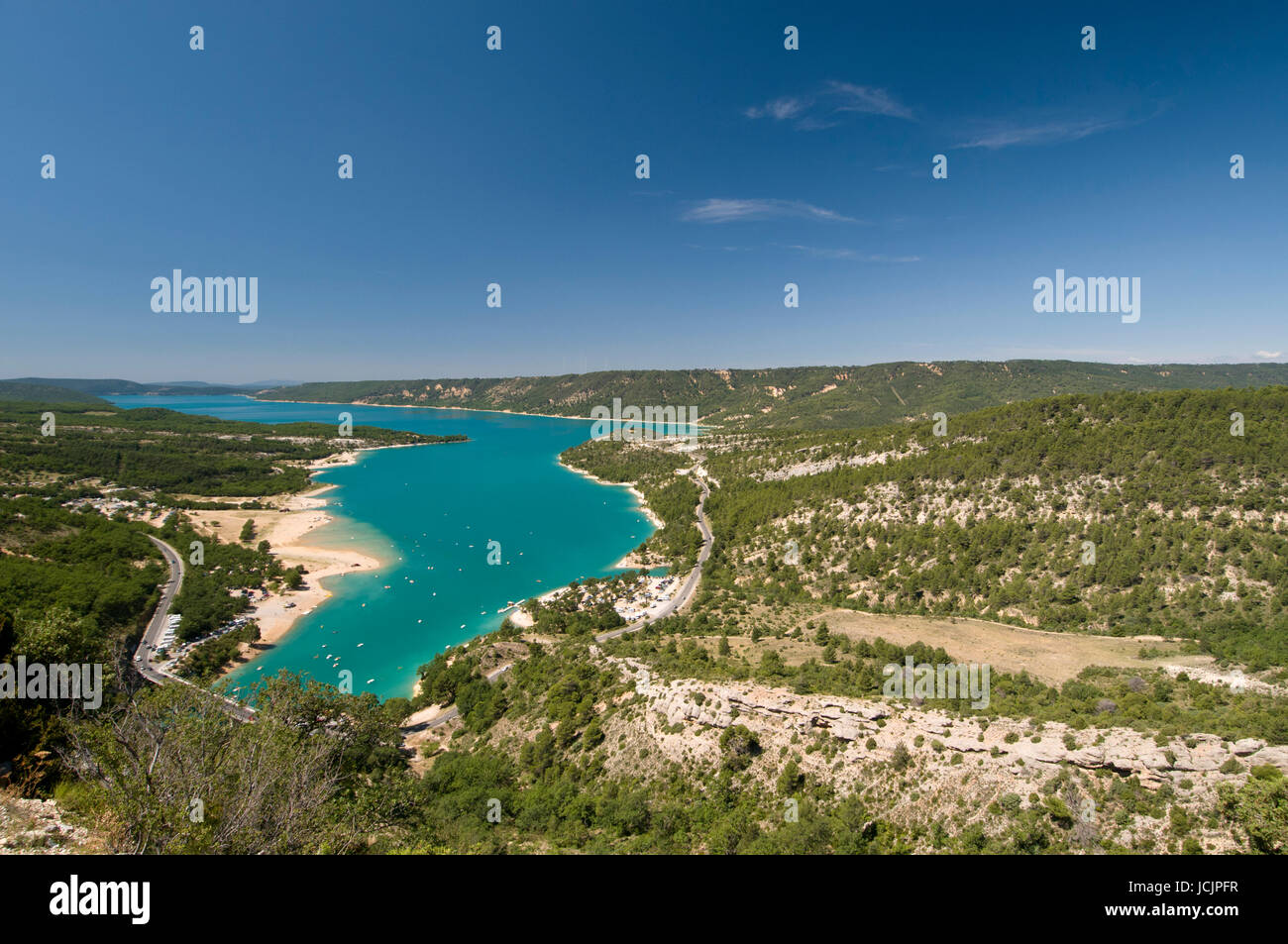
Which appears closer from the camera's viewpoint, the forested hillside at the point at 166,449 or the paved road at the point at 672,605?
the paved road at the point at 672,605

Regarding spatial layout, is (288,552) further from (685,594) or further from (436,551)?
(685,594)

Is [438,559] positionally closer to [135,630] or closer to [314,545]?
[314,545]

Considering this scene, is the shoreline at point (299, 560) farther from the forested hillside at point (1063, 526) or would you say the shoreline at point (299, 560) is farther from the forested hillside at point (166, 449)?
the forested hillside at point (1063, 526)

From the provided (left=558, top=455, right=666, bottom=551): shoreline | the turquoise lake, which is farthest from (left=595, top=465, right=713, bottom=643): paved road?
the turquoise lake

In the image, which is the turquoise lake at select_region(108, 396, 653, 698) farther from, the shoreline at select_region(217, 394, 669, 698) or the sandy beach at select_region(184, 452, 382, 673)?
the sandy beach at select_region(184, 452, 382, 673)

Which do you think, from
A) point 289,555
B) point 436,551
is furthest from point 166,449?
point 436,551

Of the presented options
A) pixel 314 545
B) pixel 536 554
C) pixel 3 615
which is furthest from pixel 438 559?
pixel 3 615

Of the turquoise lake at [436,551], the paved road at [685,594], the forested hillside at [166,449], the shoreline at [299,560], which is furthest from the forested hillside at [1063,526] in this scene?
the forested hillside at [166,449]

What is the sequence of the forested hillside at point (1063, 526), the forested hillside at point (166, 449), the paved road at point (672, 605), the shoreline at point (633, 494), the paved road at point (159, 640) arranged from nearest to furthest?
the paved road at point (159, 640)
the paved road at point (672, 605)
the forested hillside at point (1063, 526)
the shoreline at point (633, 494)
the forested hillside at point (166, 449)
